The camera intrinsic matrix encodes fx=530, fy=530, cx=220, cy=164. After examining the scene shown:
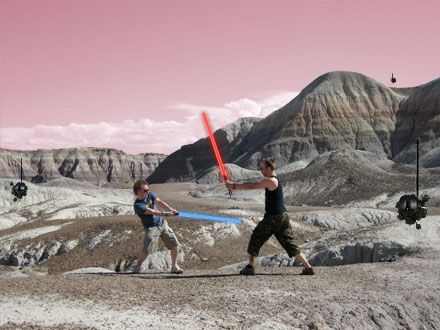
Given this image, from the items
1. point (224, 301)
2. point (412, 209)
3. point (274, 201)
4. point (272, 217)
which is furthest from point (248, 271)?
point (412, 209)

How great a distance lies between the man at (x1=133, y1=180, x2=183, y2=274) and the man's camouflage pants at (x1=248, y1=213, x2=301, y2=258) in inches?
68.4

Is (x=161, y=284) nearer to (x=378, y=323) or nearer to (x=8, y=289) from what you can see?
(x=8, y=289)

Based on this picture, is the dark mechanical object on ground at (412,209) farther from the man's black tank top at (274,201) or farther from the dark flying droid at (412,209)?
the man's black tank top at (274,201)

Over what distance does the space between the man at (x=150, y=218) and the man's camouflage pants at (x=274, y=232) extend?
1738 millimetres

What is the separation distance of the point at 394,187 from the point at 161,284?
48.1 metres

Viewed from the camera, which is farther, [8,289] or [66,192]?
[66,192]

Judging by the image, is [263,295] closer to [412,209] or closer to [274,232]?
[274,232]

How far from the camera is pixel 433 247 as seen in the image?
56.4 ft

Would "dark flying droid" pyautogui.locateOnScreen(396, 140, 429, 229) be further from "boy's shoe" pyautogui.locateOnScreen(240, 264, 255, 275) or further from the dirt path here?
"boy's shoe" pyautogui.locateOnScreen(240, 264, 255, 275)

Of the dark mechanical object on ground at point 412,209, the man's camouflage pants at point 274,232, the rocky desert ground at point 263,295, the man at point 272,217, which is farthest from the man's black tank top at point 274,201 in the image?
the dark mechanical object on ground at point 412,209

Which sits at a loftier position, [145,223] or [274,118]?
[274,118]

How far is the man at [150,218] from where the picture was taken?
10.9 m

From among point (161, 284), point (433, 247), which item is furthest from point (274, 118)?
point (161, 284)

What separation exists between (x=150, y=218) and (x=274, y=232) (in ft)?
8.62
